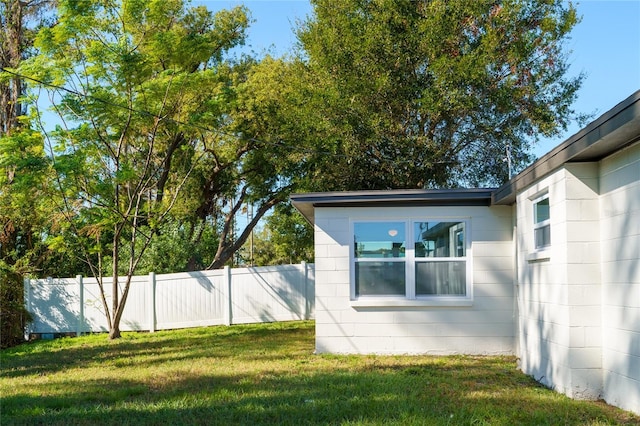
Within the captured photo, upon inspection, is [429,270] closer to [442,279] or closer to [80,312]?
[442,279]

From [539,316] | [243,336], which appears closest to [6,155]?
[243,336]

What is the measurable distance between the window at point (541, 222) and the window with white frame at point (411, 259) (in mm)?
2067

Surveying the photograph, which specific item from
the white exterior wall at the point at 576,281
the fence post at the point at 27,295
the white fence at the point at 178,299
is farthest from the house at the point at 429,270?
the fence post at the point at 27,295

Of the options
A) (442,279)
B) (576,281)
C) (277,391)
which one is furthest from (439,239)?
(277,391)

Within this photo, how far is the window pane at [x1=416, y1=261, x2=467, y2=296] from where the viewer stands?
10219 millimetres

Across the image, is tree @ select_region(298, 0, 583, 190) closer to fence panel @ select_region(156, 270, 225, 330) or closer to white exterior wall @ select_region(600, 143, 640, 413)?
fence panel @ select_region(156, 270, 225, 330)

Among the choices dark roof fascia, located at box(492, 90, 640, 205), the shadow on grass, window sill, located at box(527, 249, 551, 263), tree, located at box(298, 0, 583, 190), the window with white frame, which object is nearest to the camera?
dark roof fascia, located at box(492, 90, 640, 205)

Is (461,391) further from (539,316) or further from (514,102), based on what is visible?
(514,102)

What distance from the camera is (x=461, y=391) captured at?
709 centimetres

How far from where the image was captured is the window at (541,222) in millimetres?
7750

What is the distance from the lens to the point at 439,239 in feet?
33.8

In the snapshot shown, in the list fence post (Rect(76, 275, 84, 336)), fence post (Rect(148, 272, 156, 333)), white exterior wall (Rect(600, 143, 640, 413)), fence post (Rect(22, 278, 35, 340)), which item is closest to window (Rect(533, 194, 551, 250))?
white exterior wall (Rect(600, 143, 640, 413))

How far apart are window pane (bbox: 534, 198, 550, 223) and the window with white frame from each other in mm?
2100

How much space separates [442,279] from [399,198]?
1.49 metres
